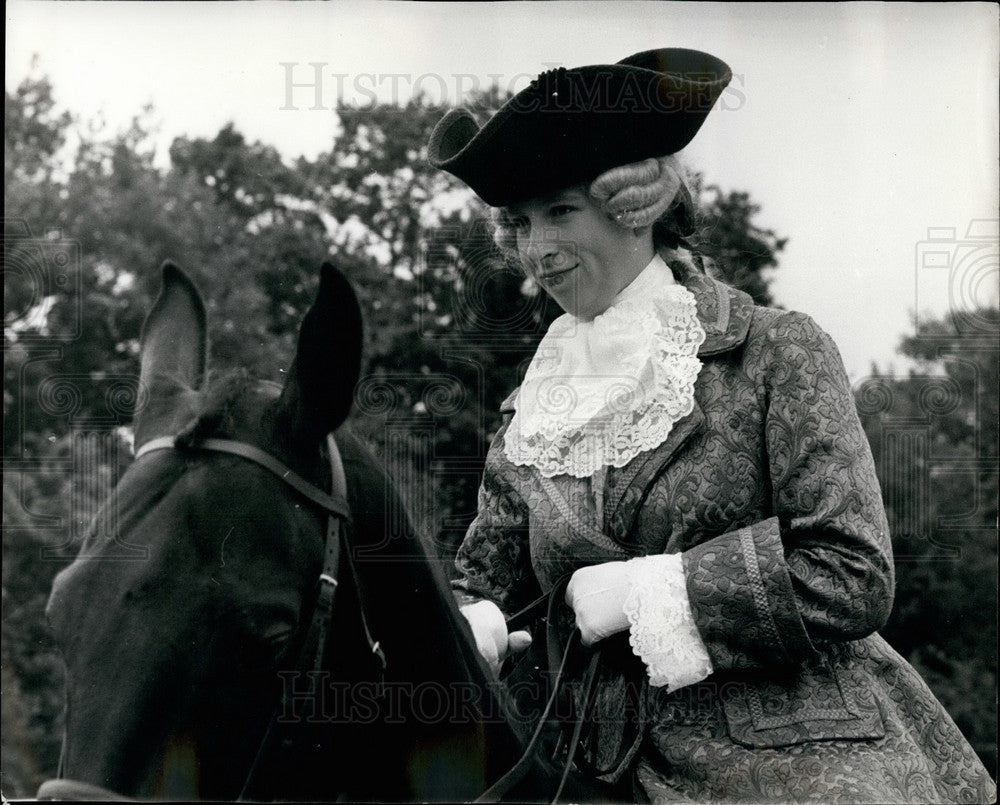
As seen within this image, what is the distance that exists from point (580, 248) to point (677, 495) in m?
0.53

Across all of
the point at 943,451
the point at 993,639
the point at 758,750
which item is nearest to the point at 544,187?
Answer: the point at 758,750

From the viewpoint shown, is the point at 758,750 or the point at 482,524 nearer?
the point at 758,750

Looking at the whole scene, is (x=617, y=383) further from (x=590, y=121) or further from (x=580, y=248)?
(x=590, y=121)

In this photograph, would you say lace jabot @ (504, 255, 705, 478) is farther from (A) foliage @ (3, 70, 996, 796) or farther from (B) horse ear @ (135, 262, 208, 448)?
(A) foliage @ (3, 70, 996, 796)

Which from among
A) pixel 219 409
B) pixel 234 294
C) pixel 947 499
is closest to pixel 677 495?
pixel 219 409

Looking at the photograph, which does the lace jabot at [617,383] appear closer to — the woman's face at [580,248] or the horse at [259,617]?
the woman's face at [580,248]

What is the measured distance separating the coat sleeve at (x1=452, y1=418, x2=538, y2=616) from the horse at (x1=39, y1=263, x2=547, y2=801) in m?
0.38

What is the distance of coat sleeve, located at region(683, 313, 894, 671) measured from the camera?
1751 mm

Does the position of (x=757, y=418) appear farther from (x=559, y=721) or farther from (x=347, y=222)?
(x=347, y=222)

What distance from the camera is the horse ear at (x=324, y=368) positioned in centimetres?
161

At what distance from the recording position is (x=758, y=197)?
3.70m

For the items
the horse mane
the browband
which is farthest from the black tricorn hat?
the browband

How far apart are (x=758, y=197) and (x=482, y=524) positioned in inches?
78.1

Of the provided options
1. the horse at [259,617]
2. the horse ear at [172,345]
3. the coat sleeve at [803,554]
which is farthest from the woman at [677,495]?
the horse ear at [172,345]
